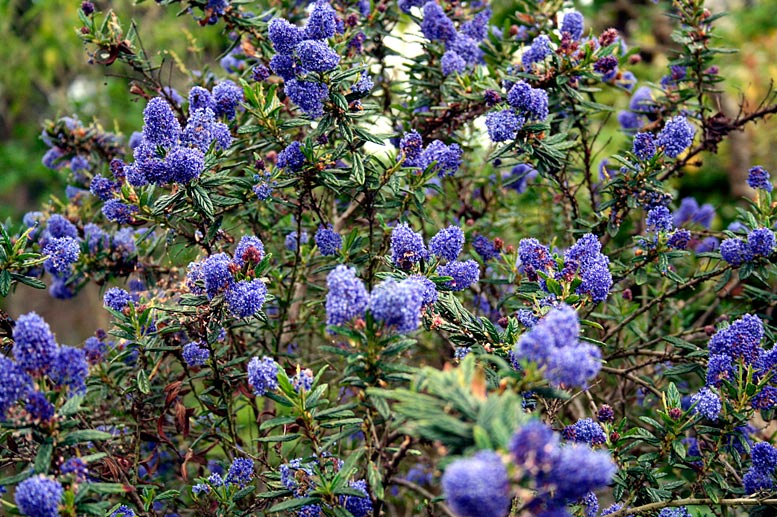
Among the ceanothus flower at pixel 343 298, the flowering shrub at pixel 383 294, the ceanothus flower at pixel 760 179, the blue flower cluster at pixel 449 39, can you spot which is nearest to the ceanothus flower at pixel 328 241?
the flowering shrub at pixel 383 294

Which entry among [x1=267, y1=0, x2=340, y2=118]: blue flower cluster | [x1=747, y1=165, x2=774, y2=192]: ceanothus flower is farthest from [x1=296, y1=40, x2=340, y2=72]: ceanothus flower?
[x1=747, y1=165, x2=774, y2=192]: ceanothus flower

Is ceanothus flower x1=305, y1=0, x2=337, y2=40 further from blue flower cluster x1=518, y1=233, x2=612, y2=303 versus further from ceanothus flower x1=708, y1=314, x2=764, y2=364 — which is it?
ceanothus flower x1=708, y1=314, x2=764, y2=364

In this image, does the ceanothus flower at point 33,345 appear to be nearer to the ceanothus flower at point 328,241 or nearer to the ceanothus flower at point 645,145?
the ceanothus flower at point 328,241

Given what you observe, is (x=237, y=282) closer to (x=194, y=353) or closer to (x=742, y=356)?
(x=194, y=353)

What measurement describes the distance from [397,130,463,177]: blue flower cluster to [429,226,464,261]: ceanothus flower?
16.6 inches

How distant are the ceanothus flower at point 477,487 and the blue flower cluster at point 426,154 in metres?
1.62

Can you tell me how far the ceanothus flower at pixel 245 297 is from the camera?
2191 mm

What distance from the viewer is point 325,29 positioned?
258 cm

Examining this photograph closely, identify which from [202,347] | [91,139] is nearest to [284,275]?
[202,347]

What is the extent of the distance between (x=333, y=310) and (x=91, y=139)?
246 centimetres

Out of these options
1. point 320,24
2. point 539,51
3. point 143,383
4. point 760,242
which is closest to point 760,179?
point 760,242

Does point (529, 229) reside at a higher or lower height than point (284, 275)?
higher

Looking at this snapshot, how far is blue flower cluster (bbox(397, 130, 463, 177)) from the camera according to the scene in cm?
278

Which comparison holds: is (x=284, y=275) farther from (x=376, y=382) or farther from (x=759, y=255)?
(x=759, y=255)
